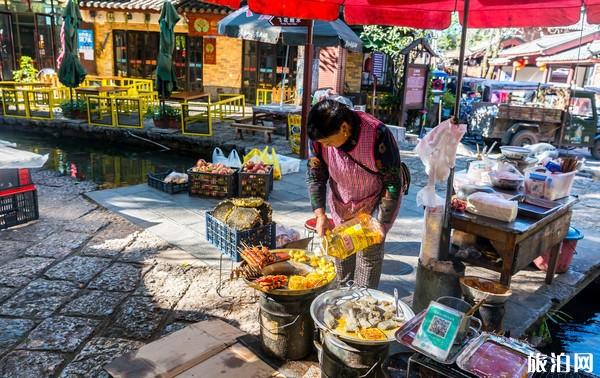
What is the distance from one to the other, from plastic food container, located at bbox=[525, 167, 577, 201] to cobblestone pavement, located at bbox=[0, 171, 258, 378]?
9.93 feet

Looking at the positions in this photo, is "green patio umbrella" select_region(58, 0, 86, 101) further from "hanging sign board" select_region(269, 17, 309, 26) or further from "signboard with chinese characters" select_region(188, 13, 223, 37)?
"hanging sign board" select_region(269, 17, 309, 26)

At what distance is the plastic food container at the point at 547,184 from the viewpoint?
4.44 meters

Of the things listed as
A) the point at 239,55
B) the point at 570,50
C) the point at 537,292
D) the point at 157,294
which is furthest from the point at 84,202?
the point at 570,50

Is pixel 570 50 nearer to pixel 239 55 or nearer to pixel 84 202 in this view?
pixel 239 55

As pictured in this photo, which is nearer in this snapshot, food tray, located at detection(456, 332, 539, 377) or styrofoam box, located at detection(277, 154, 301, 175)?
food tray, located at detection(456, 332, 539, 377)

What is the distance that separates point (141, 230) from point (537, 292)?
465 cm

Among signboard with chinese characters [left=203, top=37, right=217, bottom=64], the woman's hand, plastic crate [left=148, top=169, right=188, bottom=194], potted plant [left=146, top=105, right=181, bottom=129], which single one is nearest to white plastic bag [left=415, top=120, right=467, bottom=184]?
the woman's hand

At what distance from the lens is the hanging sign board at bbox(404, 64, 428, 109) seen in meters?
13.8

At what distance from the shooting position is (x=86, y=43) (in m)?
19.1

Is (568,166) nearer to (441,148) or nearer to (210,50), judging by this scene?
(441,148)

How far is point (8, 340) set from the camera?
3.51 meters

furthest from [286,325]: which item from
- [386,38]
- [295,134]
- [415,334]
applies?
[386,38]

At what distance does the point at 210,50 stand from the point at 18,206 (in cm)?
1342

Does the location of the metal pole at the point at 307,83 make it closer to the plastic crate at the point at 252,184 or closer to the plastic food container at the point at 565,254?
the plastic crate at the point at 252,184
